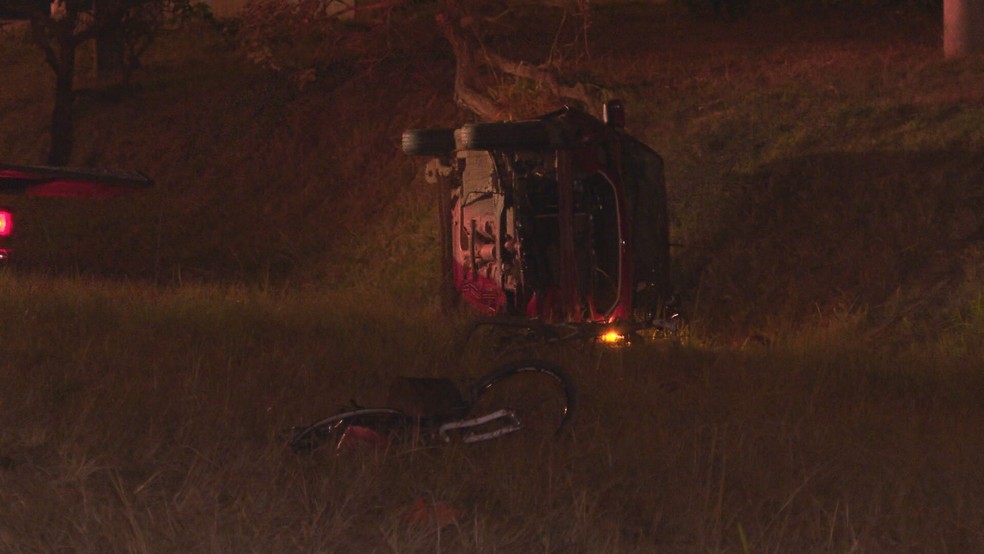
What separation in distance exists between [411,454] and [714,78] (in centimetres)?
1510

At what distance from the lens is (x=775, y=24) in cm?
2631

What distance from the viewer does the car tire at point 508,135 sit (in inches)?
408

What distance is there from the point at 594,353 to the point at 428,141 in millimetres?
3579

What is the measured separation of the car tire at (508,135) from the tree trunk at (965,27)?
10.3 metres

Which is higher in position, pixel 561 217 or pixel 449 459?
pixel 561 217

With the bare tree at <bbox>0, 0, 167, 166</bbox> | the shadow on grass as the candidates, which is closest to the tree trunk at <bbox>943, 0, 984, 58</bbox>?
the shadow on grass

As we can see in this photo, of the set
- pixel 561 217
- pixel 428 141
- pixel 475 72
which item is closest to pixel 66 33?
pixel 475 72

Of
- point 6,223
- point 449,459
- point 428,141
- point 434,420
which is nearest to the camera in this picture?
point 449,459

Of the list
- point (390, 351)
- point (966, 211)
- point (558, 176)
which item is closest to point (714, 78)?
point (966, 211)

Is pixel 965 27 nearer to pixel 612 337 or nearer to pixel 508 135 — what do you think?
pixel 508 135

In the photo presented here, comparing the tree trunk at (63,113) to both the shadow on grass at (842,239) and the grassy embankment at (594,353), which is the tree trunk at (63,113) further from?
the shadow on grass at (842,239)

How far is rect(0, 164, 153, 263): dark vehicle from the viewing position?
9.23 m

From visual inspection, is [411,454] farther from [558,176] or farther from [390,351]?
[558,176]

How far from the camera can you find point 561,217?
10.5 m
